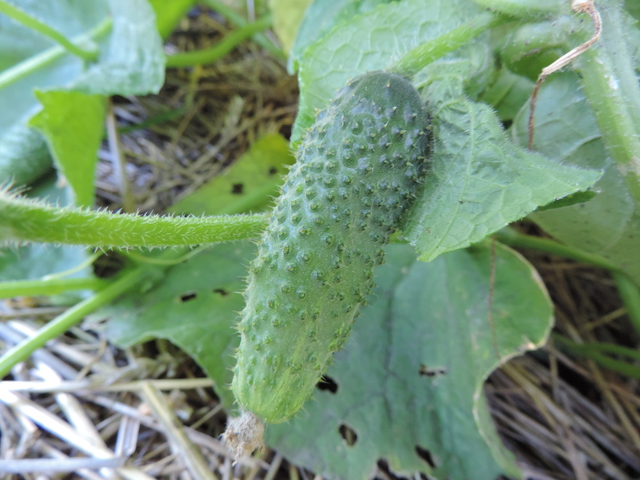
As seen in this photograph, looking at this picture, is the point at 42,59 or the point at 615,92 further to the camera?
the point at 42,59

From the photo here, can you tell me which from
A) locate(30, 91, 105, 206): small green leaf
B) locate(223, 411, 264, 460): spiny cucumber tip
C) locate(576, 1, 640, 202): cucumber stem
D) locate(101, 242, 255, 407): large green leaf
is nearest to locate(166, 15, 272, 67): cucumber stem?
locate(30, 91, 105, 206): small green leaf

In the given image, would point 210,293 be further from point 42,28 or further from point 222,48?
point 222,48

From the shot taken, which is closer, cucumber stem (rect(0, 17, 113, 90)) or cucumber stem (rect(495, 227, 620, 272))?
cucumber stem (rect(495, 227, 620, 272))

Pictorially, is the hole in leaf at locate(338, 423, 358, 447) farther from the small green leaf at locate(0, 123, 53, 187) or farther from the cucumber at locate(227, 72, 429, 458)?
the small green leaf at locate(0, 123, 53, 187)

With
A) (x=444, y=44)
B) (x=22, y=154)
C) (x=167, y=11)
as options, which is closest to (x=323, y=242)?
(x=444, y=44)

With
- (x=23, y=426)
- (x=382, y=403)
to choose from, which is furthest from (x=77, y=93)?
(x=382, y=403)
